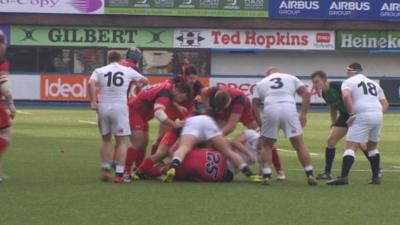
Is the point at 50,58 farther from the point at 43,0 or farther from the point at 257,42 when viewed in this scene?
the point at 257,42

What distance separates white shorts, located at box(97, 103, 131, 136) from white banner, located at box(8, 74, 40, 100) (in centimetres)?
3262

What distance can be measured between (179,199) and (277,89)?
280 centimetres

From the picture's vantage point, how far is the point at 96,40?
51969mm

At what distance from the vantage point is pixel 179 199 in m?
12.9

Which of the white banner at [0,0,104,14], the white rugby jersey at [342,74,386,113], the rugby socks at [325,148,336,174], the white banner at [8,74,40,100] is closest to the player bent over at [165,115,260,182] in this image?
the white rugby jersey at [342,74,386,113]

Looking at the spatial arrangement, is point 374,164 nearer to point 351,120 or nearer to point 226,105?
point 351,120

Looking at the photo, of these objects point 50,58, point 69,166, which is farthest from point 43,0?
point 69,166

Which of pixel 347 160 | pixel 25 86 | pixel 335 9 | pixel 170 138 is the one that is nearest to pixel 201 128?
pixel 170 138

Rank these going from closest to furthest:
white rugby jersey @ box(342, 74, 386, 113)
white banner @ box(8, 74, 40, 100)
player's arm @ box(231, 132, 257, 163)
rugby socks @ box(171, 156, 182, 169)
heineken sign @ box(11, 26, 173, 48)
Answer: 1. rugby socks @ box(171, 156, 182, 169)
2. white rugby jersey @ box(342, 74, 386, 113)
3. player's arm @ box(231, 132, 257, 163)
4. white banner @ box(8, 74, 40, 100)
5. heineken sign @ box(11, 26, 173, 48)

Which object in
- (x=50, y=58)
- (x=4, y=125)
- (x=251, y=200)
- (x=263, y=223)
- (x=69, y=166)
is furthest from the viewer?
(x=50, y=58)

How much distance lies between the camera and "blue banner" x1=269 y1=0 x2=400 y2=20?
173 ft

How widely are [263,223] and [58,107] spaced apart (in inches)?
1382

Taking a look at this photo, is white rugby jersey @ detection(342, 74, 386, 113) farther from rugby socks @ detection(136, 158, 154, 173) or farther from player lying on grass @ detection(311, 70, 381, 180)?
rugby socks @ detection(136, 158, 154, 173)

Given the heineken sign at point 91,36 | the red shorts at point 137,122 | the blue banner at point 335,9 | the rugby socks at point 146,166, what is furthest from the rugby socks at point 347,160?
the blue banner at point 335,9
